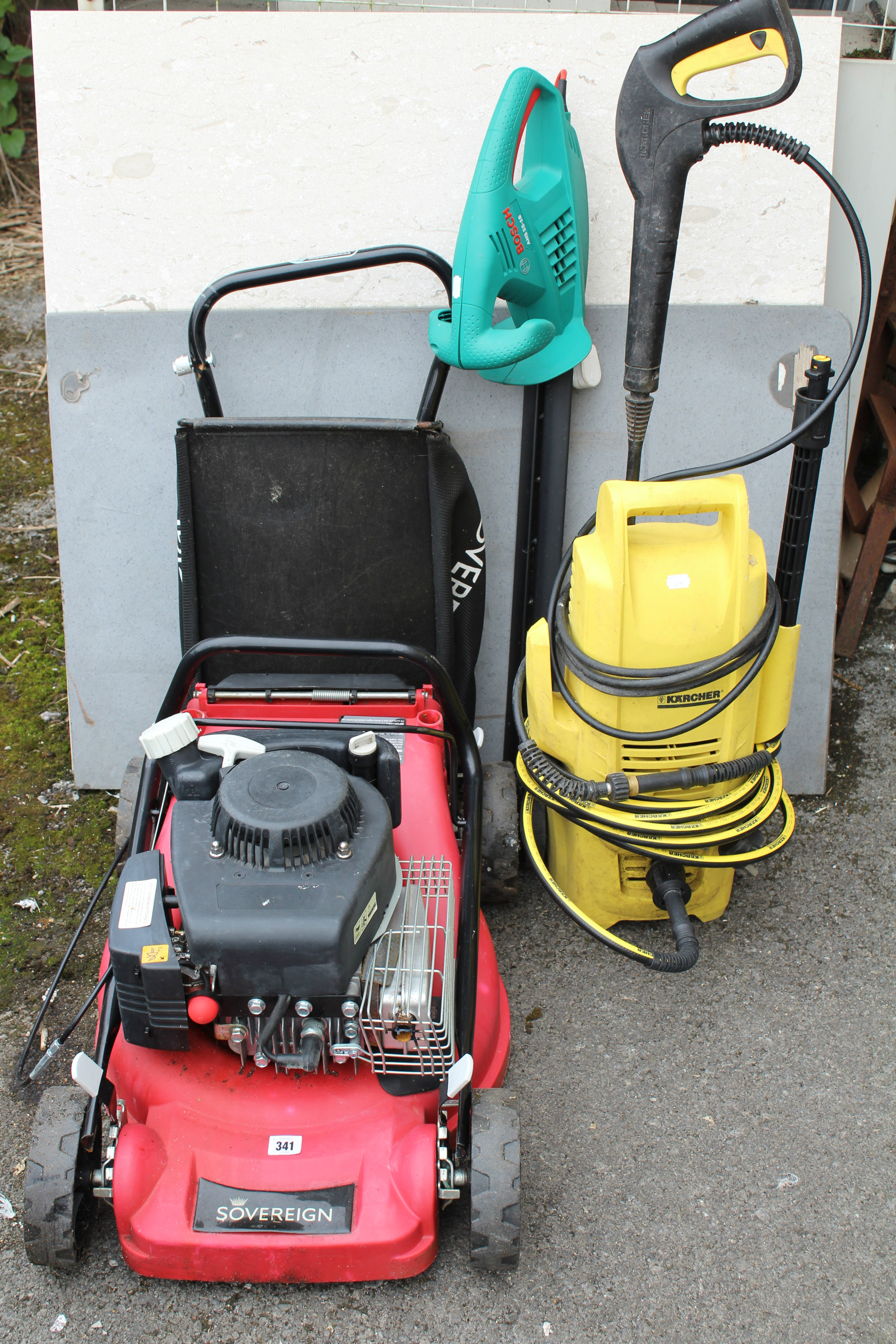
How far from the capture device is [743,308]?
2572mm

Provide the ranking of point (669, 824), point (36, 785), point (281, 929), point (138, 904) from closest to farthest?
point (281, 929) → point (138, 904) → point (669, 824) → point (36, 785)

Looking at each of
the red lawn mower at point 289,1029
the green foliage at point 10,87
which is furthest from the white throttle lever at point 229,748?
the green foliage at point 10,87

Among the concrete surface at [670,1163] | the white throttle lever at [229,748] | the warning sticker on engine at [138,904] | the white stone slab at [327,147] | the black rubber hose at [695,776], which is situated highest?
the white stone slab at [327,147]

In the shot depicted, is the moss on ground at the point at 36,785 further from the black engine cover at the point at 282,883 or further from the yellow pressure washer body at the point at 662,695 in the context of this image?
the yellow pressure washer body at the point at 662,695

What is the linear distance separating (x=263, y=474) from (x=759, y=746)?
3.97 feet

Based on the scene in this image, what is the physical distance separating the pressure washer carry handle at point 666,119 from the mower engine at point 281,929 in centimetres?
96

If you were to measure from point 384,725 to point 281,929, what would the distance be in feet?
1.97

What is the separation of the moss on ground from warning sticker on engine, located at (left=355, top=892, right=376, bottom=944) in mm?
999

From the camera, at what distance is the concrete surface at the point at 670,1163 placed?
1.75m

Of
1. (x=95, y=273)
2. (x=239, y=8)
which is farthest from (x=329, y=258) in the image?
(x=239, y=8)

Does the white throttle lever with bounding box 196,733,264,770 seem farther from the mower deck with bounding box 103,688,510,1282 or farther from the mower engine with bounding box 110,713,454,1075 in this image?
the mower deck with bounding box 103,688,510,1282

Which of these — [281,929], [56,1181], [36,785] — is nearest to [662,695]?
[281,929]

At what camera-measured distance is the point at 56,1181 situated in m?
1.65

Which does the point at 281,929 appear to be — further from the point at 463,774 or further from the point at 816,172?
the point at 816,172
